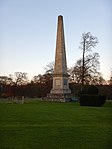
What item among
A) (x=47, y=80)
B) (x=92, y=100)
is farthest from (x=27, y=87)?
(x=92, y=100)

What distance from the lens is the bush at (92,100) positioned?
30.5m

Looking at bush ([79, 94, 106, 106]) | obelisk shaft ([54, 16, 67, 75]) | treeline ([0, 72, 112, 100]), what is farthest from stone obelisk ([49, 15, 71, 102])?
treeline ([0, 72, 112, 100])

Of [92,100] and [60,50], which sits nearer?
[92,100]

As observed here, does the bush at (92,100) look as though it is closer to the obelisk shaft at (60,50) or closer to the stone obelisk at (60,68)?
the stone obelisk at (60,68)

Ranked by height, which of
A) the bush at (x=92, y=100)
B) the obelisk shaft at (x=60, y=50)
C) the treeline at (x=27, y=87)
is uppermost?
the obelisk shaft at (x=60, y=50)

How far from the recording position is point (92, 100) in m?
30.9

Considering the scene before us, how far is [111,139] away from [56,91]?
3440 cm

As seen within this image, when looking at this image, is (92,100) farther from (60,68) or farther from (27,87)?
(27,87)

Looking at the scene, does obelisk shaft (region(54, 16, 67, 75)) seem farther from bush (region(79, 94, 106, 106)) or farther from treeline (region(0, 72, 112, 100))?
treeline (region(0, 72, 112, 100))

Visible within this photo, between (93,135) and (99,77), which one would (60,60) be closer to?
(99,77)

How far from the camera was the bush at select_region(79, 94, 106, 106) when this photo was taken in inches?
1200

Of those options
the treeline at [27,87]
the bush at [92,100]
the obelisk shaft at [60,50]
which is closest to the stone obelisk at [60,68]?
the obelisk shaft at [60,50]

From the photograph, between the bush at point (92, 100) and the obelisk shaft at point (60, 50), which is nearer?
the bush at point (92, 100)

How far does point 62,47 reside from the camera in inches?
1658
